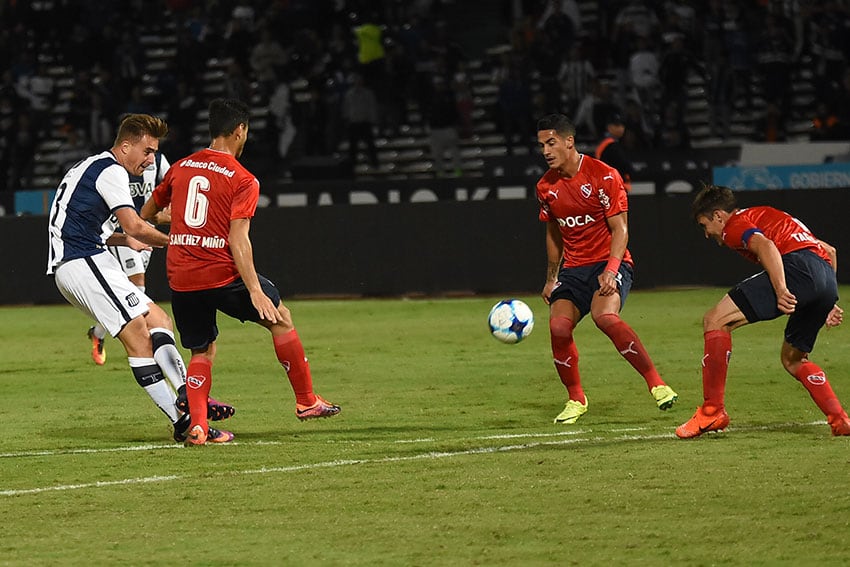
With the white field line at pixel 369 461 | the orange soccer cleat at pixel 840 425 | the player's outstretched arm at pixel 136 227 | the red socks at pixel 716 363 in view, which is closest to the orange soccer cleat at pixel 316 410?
the white field line at pixel 369 461

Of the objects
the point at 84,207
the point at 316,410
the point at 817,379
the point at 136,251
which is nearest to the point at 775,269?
the point at 817,379

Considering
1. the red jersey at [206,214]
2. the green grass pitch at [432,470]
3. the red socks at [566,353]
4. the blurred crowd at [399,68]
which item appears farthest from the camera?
the blurred crowd at [399,68]

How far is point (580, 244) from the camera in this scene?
10320 millimetres

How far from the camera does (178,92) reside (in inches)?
1138

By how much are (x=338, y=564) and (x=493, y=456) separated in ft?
8.70

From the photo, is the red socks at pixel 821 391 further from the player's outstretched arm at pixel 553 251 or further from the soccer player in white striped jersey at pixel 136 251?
the soccer player in white striped jersey at pixel 136 251

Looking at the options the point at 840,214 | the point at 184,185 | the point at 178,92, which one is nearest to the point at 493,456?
the point at 184,185

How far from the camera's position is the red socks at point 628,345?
990cm

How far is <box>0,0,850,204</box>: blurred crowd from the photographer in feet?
80.4

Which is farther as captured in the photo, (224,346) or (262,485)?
(224,346)

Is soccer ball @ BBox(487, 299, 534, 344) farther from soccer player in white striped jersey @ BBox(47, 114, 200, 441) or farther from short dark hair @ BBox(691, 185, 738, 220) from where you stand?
soccer player in white striped jersey @ BBox(47, 114, 200, 441)

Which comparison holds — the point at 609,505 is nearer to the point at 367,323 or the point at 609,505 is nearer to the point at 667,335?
the point at 667,335

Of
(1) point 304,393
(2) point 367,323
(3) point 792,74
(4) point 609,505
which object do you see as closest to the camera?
(4) point 609,505

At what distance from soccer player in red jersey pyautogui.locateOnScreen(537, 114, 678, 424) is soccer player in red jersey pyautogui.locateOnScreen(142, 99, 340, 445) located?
2027 millimetres
